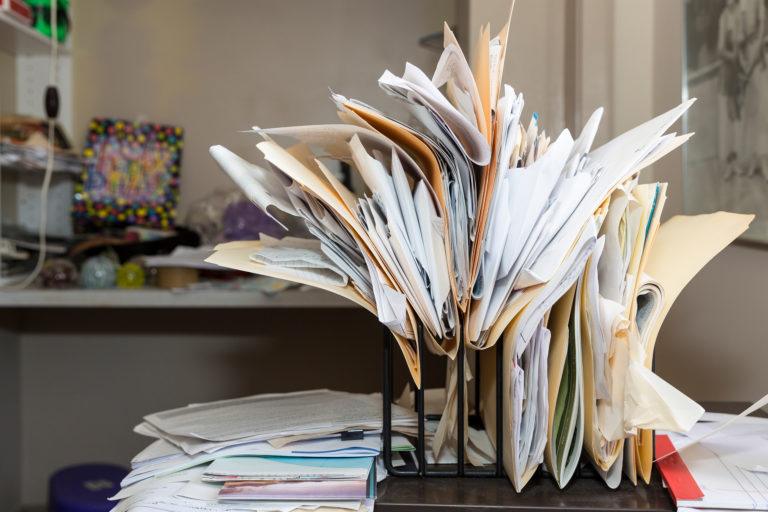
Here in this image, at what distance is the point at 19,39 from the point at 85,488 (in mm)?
1129

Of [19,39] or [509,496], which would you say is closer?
[509,496]

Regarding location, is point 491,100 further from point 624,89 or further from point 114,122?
point 114,122

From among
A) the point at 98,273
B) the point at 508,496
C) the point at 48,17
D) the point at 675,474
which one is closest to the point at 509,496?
the point at 508,496

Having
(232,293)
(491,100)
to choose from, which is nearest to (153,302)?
(232,293)

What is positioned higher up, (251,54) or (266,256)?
(251,54)

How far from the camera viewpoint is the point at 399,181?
57cm

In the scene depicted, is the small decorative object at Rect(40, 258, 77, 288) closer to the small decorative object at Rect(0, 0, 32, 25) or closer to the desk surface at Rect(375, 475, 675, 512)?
the small decorative object at Rect(0, 0, 32, 25)

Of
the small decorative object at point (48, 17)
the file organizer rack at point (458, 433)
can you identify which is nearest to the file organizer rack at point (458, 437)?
the file organizer rack at point (458, 433)

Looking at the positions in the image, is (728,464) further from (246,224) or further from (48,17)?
(48,17)

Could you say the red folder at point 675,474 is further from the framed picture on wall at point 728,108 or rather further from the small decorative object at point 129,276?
the small decorative object at point 129,276

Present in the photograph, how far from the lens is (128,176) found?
206 cm

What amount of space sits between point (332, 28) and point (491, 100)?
166 cm

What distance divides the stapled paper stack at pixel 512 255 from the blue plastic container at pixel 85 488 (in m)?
1.31

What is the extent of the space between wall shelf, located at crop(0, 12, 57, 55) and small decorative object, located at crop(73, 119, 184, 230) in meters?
0.24
